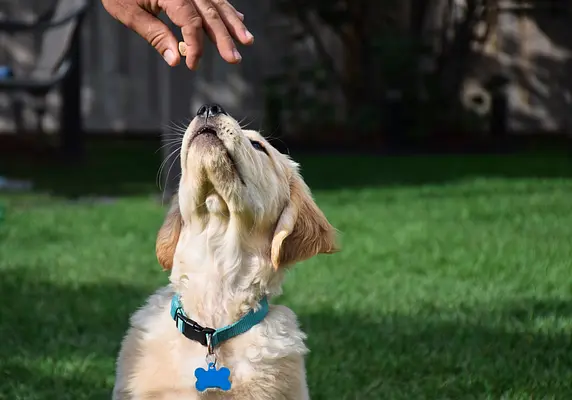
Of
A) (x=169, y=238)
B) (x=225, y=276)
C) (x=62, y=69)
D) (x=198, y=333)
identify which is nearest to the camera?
(x=198, y=333)

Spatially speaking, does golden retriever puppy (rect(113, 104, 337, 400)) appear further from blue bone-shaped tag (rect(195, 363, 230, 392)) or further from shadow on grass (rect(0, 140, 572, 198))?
shadow on grass (rect(0, 140, 572, 198))

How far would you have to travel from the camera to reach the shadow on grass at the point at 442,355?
3889 mm

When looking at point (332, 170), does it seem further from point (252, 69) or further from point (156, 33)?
point (156, 33)

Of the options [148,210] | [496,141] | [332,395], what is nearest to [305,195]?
[332,395]

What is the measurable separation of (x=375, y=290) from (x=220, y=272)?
239cm

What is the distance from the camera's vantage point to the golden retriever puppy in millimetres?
3051

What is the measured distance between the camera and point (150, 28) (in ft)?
9.65

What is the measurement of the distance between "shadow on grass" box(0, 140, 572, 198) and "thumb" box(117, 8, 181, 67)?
6415mm

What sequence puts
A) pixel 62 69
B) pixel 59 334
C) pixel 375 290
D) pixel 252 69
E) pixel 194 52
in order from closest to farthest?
pixel 194 52, pixel 59 334, pixel 375 290, pixel 62 69, pixel 252 69

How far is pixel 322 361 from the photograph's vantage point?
13.9ft

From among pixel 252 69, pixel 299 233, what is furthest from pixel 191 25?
pixel 252 69

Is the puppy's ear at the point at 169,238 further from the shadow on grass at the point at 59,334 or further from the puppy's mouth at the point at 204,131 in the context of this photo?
the shadow on grass at the point at 59,334

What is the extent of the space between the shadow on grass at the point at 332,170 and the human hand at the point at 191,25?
6.43 metres

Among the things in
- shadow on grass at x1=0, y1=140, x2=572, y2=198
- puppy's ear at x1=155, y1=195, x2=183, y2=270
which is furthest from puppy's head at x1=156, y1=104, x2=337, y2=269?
shadow on grass at x1=0, y1=140, x2=572, y2=198
